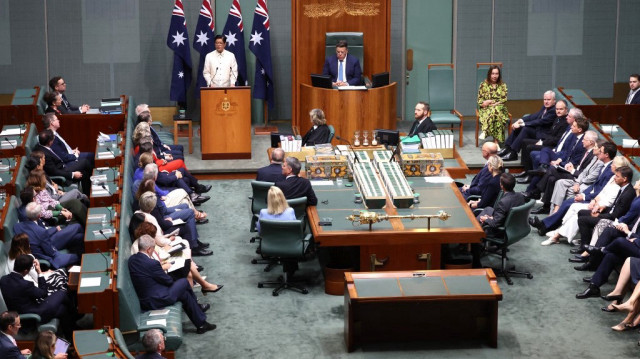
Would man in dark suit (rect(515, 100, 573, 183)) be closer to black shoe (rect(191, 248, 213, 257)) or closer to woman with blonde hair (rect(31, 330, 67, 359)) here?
black shoe (rect(191, 248, 213, 257))

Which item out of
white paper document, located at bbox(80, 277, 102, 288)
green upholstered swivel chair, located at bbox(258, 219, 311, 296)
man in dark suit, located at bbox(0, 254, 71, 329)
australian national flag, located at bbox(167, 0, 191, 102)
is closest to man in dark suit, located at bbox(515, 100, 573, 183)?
green upholstered swivel chair, located at bbox(258, 219, 311, 296)

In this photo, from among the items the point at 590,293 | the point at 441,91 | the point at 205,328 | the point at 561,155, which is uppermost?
the point at 441,91

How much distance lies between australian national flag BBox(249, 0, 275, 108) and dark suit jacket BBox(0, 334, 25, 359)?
8.64 metres

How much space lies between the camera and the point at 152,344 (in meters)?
7.89

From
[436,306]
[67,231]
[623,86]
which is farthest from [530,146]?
[67,231]

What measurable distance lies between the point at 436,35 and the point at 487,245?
5.82 meters

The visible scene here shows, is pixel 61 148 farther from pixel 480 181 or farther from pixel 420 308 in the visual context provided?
pixel 420 308

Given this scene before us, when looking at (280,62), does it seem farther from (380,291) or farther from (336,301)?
(380,291)

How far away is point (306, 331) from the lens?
9.63 meters

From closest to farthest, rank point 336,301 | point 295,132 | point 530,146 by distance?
point 336,301 < point 530,146 < point 295,132

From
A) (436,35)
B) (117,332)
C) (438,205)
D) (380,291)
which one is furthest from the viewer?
(436,35)

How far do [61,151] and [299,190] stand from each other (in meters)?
3.19

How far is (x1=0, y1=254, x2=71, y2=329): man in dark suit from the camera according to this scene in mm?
8625

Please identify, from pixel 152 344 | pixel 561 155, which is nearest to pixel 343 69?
pixel 561 155
